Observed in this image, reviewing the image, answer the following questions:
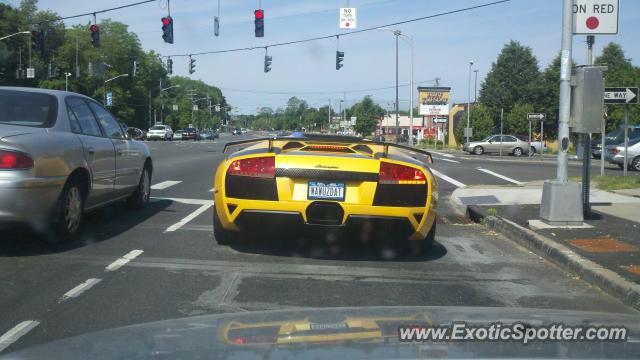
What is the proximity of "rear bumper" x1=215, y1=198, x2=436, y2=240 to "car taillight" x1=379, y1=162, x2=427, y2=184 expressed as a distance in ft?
0.81

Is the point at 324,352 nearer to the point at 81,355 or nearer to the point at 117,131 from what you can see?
the point at 81,355

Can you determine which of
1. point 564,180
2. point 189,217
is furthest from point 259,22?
point 564,180

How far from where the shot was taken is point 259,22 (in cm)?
2289

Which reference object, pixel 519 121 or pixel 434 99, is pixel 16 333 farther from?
pixel 434 99

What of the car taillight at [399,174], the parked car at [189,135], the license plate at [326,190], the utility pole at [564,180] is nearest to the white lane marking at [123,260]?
the license plate at [326,190]

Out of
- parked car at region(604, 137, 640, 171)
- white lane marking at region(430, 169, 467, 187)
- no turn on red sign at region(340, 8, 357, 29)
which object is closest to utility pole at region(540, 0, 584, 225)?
white lane marking at region(430, 169, 467, 187)

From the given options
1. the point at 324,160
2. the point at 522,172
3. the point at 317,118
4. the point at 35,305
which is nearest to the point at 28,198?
the point at 35,305

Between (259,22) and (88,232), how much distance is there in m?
16.4

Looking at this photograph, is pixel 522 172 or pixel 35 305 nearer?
pixel 35 305

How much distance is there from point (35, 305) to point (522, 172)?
18.1 metres

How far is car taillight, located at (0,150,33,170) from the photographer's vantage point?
592 centimetres

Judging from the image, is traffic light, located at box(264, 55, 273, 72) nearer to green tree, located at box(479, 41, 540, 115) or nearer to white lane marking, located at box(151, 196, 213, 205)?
white lane marking, located at box(151, 196, 213, 205)

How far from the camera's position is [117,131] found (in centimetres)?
874

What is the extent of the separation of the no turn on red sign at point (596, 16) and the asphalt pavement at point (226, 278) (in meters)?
3.13
